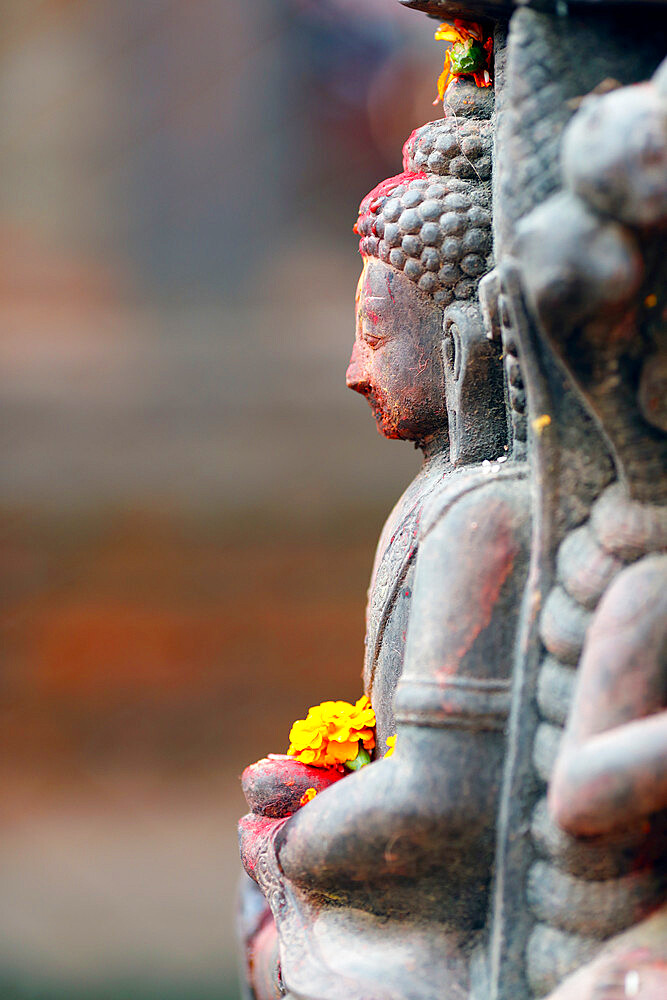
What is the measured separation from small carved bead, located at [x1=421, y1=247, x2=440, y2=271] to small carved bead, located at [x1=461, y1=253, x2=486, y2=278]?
5 centimetres

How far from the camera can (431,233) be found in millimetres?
2096

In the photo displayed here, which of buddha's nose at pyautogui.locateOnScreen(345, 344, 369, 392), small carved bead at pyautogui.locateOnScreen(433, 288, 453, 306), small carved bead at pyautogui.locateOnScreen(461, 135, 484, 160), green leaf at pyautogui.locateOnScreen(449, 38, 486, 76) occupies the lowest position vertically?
buddha's nose at pyautogui.locateOnScreen(345, 344, 369, 392)

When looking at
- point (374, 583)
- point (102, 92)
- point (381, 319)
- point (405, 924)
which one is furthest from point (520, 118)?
point (102, 92)

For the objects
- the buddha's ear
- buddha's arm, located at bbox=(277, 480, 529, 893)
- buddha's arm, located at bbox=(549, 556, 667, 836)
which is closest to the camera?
buddha's arm, located at bbox=(549, 556, 667, 836)

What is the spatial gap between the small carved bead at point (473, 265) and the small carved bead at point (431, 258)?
5 cm

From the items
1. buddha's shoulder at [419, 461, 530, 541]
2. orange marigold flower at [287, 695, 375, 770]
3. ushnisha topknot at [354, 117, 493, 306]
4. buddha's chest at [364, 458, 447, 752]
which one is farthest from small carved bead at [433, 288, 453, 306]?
orange marigold flower at [287, 695, 375, 770]

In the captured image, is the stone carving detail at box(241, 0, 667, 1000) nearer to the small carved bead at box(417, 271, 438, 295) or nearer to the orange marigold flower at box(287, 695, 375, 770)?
the small carved bead at box(417, 271, 438, 295)

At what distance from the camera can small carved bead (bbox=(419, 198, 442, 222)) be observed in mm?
2096

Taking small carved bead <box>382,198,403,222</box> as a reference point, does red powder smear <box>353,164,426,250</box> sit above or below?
above

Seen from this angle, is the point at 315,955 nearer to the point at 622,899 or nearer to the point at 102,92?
the point at 622,899

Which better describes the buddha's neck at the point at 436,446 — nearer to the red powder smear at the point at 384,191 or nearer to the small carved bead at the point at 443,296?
the small carved bead at the point at 443,296

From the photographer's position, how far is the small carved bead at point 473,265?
2106 mm

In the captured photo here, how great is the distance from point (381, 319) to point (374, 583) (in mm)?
512

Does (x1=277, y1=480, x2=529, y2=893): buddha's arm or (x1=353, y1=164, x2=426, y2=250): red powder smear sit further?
(x1=353, y1=164, x2=426, y2=250): red powder smear
